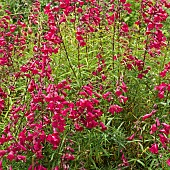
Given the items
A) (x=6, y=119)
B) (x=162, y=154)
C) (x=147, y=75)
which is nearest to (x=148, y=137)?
(x=162, y=154)

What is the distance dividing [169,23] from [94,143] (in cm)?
414

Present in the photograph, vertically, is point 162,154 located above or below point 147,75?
below

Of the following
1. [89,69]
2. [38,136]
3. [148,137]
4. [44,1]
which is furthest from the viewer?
[44,1]

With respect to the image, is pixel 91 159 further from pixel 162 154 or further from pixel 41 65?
pixel 41 65

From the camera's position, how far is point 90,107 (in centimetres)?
352

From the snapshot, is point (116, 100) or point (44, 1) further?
point (44, 1)

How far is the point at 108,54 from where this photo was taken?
5.10 m

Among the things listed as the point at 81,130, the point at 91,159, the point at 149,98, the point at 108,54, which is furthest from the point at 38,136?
the point at 108,54

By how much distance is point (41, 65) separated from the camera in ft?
12.8

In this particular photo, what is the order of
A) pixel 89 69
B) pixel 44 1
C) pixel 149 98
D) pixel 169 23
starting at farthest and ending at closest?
pixel 44 1
pixel 169 23
pixel 89 69
pixel 149 98

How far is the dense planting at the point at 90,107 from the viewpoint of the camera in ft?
11.6

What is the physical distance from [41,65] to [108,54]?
1.38 metres

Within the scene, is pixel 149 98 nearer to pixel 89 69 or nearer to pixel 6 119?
pixel 89 69

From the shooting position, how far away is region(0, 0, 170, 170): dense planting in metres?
3.54
